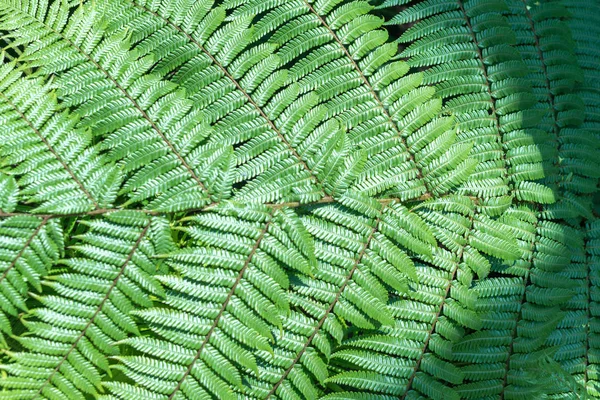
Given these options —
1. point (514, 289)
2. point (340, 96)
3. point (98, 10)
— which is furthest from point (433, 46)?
point (98, 10)

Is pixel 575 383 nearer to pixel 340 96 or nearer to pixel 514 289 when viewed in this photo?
pixel 514 289

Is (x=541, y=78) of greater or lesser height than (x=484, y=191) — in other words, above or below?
above

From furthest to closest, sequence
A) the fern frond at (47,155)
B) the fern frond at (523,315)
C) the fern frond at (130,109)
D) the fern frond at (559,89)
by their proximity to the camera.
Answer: the fern frond at (559,89) → the fern frond at (523,315) → the fern frond at (130,109) → the fern frond at (47,155)

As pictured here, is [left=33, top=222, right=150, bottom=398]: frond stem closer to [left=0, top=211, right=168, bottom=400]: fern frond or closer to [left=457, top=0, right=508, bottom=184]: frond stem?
[left=0, top=211, right=168, bottom=400]: fern frond

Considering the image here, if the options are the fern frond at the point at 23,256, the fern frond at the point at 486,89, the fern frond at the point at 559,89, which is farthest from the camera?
the fern frond at the point at 559,89

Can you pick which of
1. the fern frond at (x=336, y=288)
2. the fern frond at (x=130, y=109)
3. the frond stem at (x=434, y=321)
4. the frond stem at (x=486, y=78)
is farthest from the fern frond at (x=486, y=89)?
the fern frond at (x=130, y=109)

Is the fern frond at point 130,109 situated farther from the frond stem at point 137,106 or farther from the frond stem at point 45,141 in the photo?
the frond stem at point 45,141

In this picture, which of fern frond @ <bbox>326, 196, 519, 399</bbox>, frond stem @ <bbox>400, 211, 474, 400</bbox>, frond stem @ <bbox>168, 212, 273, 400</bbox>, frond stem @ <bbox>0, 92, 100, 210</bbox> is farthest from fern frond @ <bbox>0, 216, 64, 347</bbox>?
frond stem @ <bbox>400, 211, 474, 400</bbox>

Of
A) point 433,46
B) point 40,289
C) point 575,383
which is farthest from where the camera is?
point 433,46
